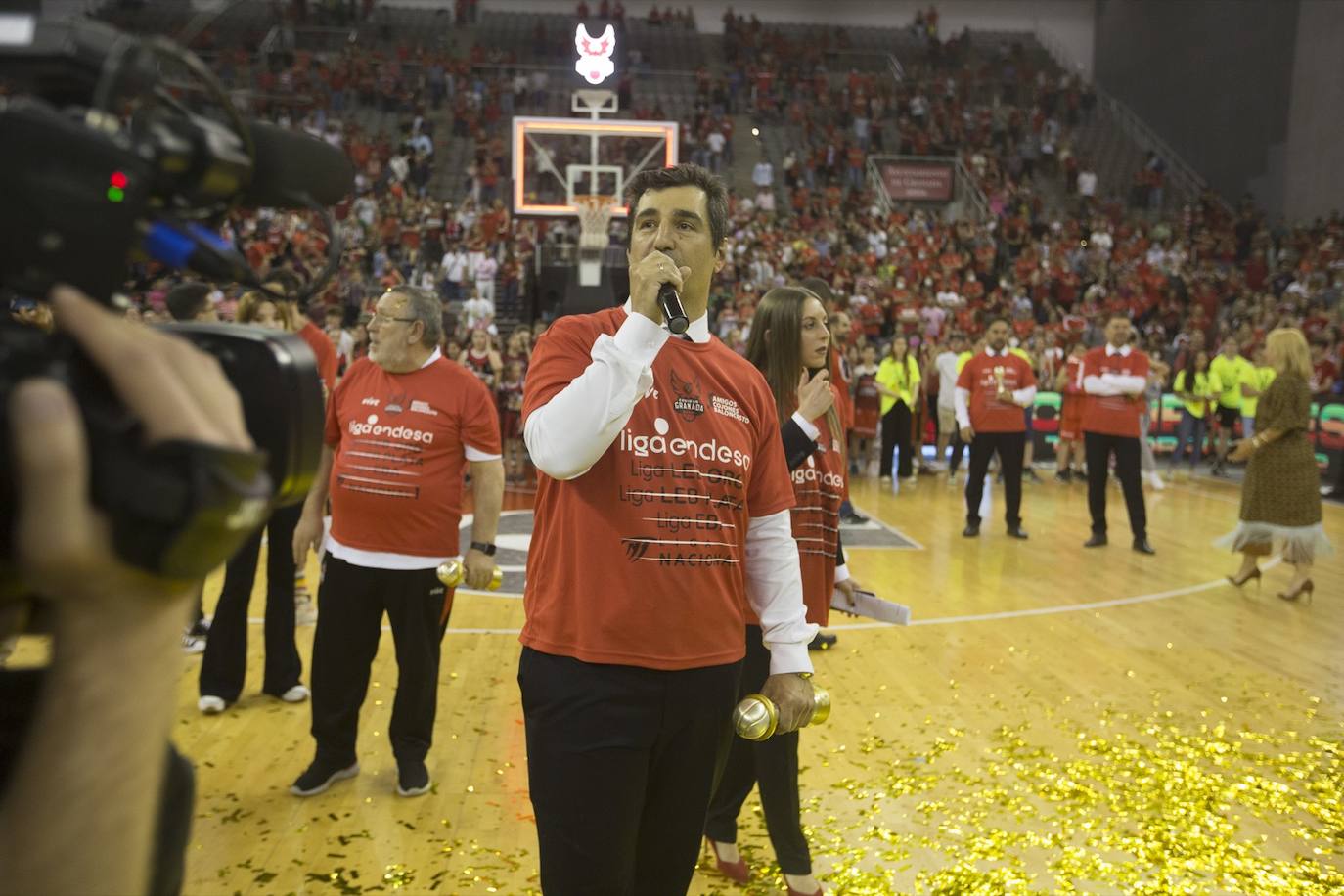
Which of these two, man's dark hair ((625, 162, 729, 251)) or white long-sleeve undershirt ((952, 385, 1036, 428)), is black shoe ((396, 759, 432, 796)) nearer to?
man's dark hair ((625, 162, 729, 251))

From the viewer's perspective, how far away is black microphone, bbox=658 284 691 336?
76.9 inches

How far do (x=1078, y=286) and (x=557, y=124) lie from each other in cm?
1200

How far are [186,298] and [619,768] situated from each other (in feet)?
9.59

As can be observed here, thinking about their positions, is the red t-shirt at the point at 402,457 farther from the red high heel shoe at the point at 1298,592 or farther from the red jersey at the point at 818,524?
the red high heel shoe at the point at 1298,592

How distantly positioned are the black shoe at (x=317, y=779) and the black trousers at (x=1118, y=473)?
725cm

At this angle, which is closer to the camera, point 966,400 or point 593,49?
point 966,400

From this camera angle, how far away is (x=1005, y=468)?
10086 mm

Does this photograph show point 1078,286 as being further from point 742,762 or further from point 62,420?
point 62,420

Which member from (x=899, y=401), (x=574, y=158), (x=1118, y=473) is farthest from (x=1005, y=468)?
(x=574, y=158)

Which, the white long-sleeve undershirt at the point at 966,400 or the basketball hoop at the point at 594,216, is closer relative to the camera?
the white long-sleeve undershirt at the point at 966,400

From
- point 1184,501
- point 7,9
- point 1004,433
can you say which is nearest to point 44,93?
point 7,9

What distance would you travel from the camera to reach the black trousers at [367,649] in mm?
4035

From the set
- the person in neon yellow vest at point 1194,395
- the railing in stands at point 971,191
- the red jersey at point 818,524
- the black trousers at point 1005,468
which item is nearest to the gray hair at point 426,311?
the red jersey at point 818,524

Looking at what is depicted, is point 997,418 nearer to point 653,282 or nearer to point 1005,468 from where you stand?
point 1005,468
